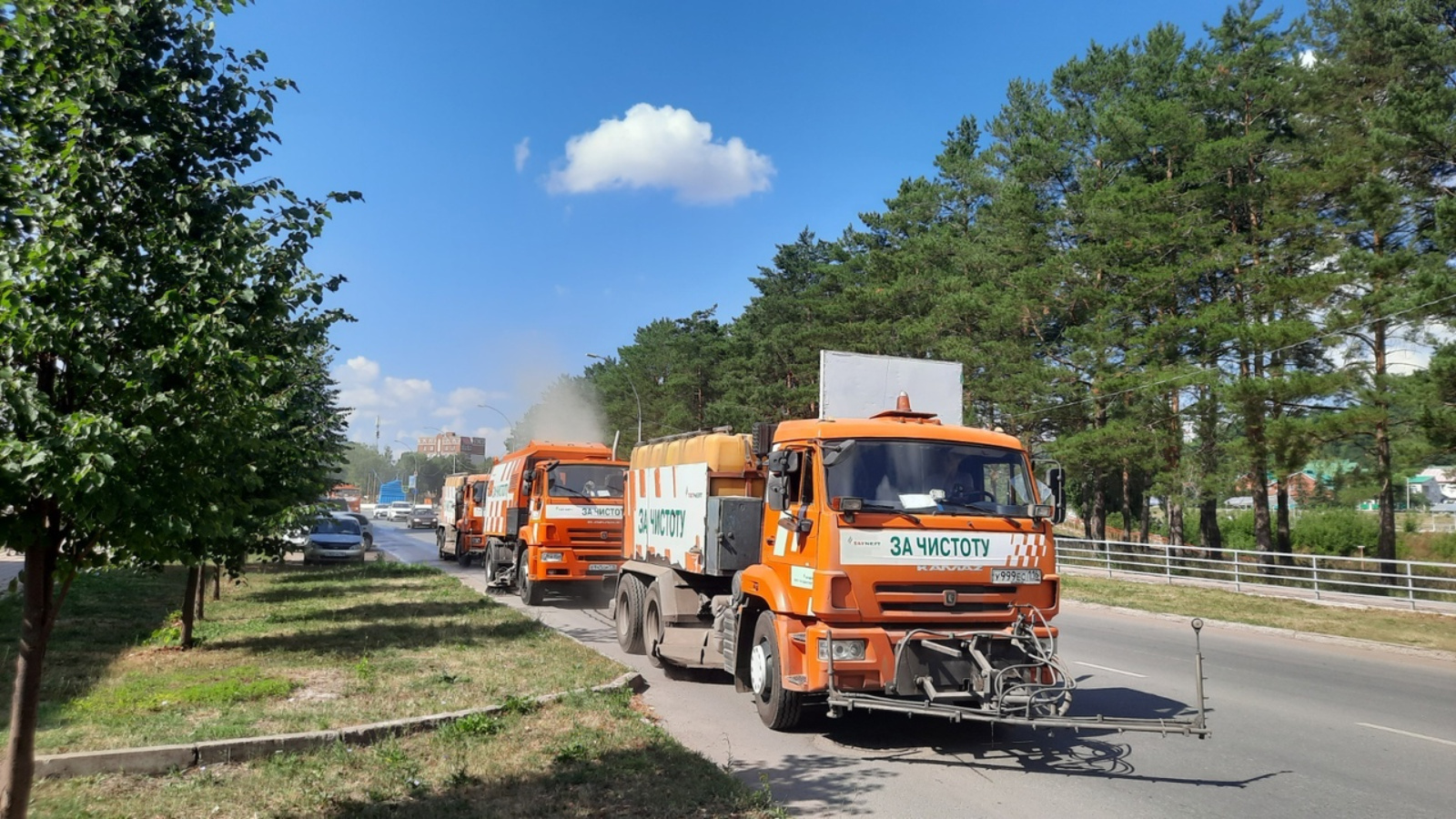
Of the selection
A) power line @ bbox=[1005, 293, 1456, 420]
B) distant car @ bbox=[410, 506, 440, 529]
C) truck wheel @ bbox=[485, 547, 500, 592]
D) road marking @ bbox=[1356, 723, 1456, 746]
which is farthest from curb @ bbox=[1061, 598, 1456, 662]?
distant car @ bbox=[410, 506, 440, 529]

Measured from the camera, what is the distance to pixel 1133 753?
7500 millimetres

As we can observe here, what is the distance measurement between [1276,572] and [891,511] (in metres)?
24.8

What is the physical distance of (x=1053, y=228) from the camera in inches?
1463

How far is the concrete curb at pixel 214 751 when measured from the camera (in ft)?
20.3

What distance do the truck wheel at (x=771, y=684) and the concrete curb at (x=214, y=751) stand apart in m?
2.44

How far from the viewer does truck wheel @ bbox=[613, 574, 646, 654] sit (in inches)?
485

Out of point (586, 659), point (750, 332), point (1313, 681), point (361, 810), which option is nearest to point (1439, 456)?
point (1313, 681)

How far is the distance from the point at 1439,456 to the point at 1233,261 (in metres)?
10.2

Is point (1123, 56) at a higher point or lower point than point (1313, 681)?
higher

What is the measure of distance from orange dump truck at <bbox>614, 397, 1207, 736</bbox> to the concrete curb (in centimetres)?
274

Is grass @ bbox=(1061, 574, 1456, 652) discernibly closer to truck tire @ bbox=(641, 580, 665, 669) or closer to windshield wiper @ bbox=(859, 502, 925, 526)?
truck tire @ bbox=(641, 580, 665, 669)

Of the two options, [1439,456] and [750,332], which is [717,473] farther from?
[750,332]

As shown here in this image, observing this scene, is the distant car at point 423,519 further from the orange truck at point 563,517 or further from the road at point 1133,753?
the road at point 1133,753

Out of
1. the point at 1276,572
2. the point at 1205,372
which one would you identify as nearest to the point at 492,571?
the point at 1205,372
